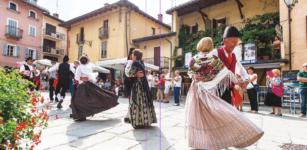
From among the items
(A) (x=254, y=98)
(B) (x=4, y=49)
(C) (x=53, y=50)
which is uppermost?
(C) (x=53, y=50)

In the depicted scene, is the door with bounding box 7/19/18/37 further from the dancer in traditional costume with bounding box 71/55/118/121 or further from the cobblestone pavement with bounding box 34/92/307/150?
the cobblestone pavement with bounding box 34/92/307/150

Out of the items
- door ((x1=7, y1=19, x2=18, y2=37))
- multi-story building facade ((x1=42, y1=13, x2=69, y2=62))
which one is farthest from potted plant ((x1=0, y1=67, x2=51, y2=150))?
multi-story building facade ((x1=42, y1=13, x2=69, y2=62))

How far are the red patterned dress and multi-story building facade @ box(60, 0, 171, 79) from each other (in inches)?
697

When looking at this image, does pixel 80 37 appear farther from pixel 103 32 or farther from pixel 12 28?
pixel 12 28

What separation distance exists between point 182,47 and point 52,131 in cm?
1468

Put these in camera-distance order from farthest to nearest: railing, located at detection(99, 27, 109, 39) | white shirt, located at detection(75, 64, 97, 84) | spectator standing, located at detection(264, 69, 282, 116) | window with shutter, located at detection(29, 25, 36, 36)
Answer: window with shutter, located at detection(29, 25, 36, 36), railing, located at detection(99, 27, 109, 39), spectator standing, located at detection(264, 69, 282, 116), white shirt, located at detection(75, 64, 97, 84)

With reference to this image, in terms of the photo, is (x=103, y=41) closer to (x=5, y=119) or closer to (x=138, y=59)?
(x=138, y=59)

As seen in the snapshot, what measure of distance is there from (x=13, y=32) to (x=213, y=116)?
27.7 meters

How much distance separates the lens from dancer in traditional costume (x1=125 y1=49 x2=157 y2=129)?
3.58 metres

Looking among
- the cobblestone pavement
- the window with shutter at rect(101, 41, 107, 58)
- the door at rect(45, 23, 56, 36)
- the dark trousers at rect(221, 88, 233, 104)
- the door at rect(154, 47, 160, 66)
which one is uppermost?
the door at rect(45, 23, 56, 36)

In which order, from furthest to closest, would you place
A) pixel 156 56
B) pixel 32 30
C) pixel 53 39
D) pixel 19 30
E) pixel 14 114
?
pixel 53 39
pixel 32 30
pixel 19 30
pixel 156 56
pixel 14 114

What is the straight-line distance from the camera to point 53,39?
27.0 metres

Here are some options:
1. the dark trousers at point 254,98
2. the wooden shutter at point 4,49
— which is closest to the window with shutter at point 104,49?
the wooden shutter at point 4,49

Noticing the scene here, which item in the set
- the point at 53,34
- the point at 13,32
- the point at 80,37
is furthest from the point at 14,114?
the point at 53,34
